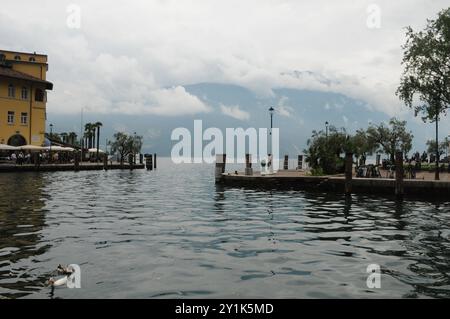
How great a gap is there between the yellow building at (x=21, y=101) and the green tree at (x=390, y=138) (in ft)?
160

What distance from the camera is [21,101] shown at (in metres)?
64.0

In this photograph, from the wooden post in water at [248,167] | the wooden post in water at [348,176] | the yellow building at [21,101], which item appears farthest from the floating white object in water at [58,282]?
the yellow building at [21,101]

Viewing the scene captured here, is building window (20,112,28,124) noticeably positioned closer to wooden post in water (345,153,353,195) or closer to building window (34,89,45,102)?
building window (34,89,45,102)

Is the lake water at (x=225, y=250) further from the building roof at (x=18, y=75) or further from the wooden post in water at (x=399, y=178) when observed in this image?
the building roof at (x=18, y=75)

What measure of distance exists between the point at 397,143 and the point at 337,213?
5014 cm

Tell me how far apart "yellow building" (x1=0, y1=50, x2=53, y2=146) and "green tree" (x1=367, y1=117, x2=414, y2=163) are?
160ft

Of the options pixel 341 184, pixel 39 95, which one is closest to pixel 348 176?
pixel 341 184

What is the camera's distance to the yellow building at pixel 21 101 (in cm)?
6166

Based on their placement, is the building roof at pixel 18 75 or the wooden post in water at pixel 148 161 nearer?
the building roof at pixel 18 75

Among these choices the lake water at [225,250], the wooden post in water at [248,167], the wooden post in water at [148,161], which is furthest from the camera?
the wooden post in water at [148,161]

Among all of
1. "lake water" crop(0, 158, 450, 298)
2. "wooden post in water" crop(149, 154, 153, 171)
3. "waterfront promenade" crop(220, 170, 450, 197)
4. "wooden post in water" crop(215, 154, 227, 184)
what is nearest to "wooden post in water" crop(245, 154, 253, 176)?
"waterfront promenade" crop(220, 170, 450, 197)

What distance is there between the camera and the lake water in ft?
28.1
